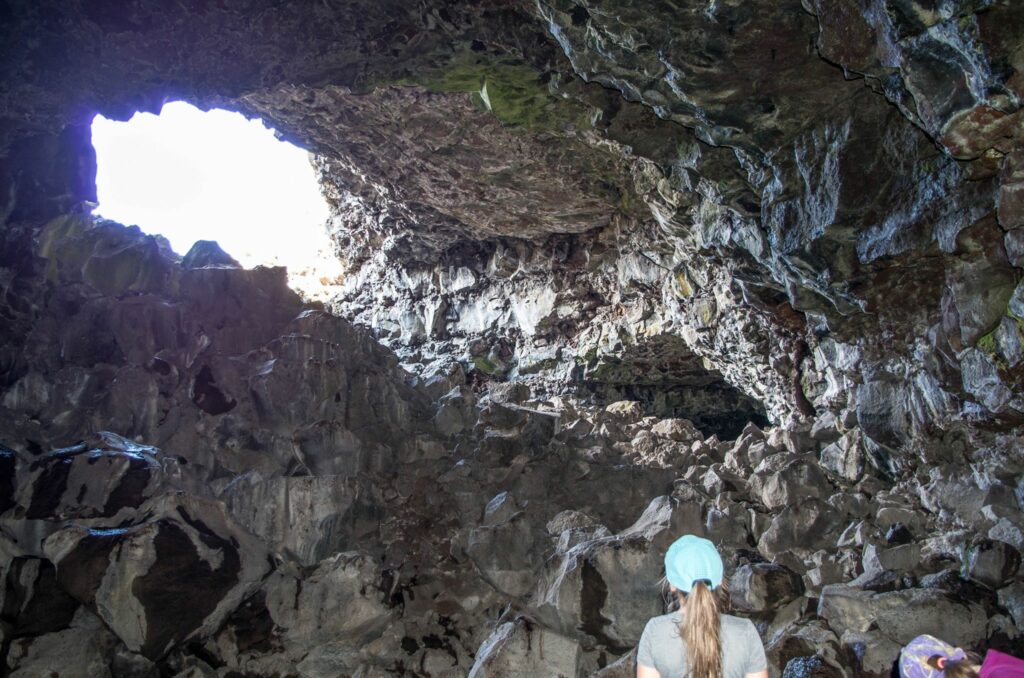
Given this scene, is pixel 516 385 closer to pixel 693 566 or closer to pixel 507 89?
pixel 507 89

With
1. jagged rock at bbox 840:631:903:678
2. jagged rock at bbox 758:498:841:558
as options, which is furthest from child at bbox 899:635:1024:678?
jagged rock at bbox 758:498:841:558

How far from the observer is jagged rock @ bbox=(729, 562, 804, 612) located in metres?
6.29

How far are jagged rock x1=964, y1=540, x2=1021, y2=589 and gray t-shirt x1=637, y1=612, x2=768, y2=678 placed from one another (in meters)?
4.78

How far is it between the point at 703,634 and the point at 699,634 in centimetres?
2

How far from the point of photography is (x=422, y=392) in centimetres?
1145

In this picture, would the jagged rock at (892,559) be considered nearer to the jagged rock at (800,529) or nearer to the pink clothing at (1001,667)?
the jagged rock at (800,529)

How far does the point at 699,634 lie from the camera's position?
273 centimetres

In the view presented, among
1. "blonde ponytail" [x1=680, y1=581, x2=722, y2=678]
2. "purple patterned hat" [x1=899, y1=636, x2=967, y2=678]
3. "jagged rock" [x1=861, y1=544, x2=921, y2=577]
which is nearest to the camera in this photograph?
"blonde ponytail" [x1=680, y1=581, x2=722, y2=678]

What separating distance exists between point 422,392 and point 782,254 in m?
6.36

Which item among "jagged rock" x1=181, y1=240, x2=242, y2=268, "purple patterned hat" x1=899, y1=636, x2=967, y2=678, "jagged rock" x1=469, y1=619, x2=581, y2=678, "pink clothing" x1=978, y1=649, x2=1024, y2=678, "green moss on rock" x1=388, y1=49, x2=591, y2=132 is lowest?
"jagged rock" x1=469, y1=619, x2=581, y2=678

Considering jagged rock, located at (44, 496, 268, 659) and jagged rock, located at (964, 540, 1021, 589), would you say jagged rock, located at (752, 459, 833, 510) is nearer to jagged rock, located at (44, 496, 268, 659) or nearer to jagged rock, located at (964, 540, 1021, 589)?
jagged rock, located at (964, 540, 1021, 589)

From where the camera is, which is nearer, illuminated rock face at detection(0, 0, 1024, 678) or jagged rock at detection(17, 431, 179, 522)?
illuminated rock face at detection(0, 0, 1024, 678)

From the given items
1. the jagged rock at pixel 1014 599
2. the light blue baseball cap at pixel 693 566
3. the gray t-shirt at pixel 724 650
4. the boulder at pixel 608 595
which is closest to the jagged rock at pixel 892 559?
the jagged rock at pixel 1014 599

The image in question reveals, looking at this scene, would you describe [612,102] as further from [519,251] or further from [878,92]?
[519,251]
